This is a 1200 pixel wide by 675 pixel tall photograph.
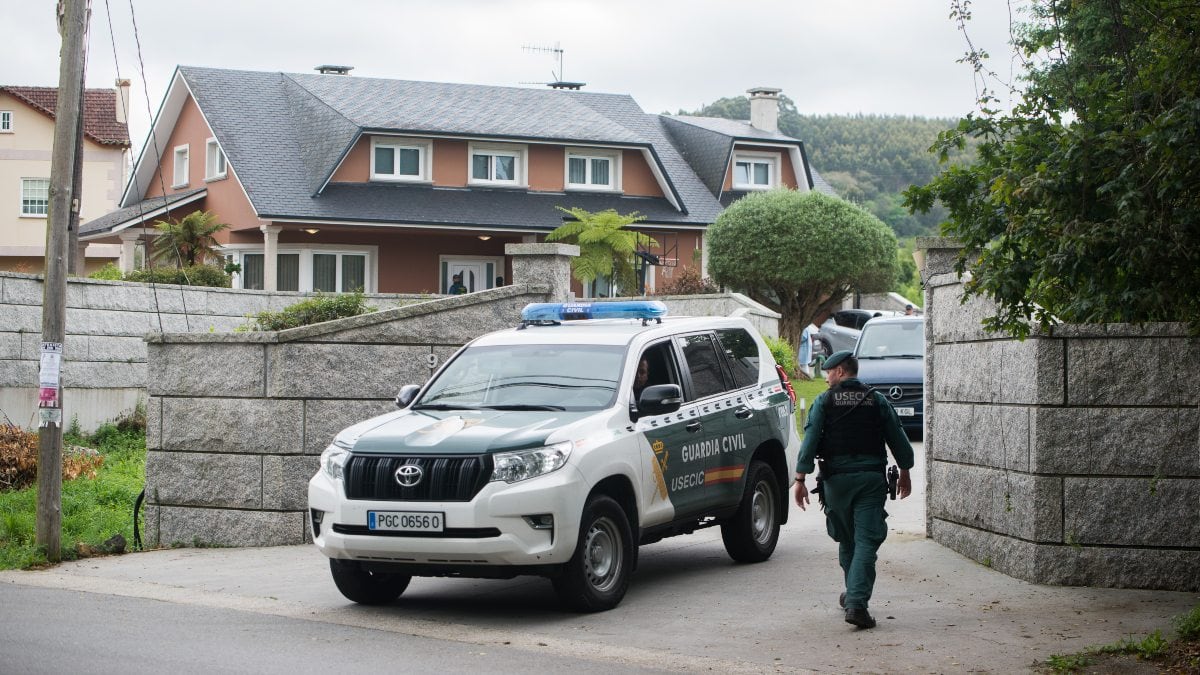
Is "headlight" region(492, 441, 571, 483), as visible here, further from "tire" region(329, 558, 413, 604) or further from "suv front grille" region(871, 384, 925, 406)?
"suv front grille" region(871, 384, 925, 406)

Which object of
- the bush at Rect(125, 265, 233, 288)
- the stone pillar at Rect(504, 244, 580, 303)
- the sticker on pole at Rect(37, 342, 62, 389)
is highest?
the bush at Rect(125, 265, 233, 288)

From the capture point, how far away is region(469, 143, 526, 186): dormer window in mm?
41375

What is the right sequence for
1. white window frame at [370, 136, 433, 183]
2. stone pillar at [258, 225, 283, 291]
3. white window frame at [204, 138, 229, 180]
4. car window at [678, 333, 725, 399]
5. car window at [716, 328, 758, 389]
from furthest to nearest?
white window frame at [204, 138, 229, 180], white window frame at [370, 136, 433, 183], stone pillar at [258, 225, 283, 291], car window at [716, 328, 758, 389], car window at [678, 333, 725, 399]

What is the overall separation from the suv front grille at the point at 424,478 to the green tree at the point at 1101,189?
3596 mm

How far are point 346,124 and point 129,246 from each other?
25.5 ft

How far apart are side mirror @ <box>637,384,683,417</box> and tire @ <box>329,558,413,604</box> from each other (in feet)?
6.63

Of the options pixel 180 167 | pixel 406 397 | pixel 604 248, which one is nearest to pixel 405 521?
pixel 406 397

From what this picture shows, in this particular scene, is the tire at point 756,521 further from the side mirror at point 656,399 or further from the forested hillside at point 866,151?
the forested hillside at point 866,151

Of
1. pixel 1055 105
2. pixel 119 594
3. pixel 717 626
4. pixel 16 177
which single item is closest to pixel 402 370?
pixel 119 594

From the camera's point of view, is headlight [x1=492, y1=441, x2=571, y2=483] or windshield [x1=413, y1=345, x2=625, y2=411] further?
windshield [x1=413, y1=345, x2=625, y2=411]

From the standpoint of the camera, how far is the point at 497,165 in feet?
137

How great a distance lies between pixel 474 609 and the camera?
1030cm

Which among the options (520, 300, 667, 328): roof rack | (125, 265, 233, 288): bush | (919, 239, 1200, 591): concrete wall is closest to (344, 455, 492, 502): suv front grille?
(520, 300, 667, 328): roof rack

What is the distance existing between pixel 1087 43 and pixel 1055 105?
1083 cm
